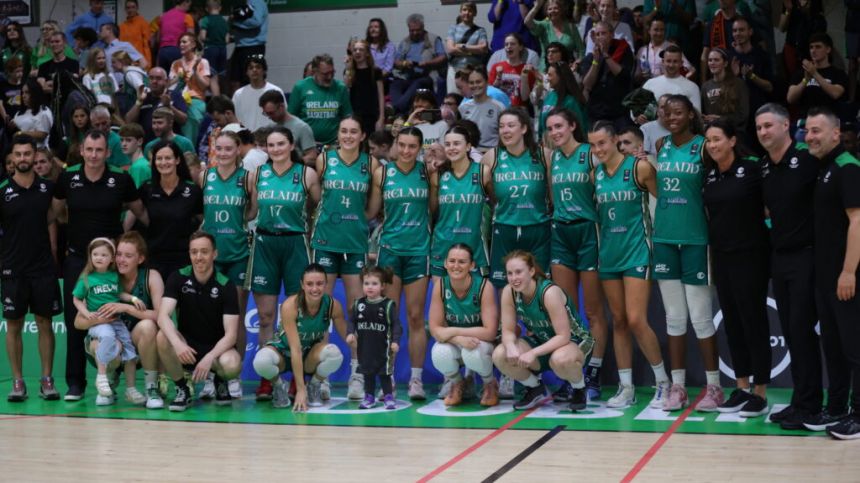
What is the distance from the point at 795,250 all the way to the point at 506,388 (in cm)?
251

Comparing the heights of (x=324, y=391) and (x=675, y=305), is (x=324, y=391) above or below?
below

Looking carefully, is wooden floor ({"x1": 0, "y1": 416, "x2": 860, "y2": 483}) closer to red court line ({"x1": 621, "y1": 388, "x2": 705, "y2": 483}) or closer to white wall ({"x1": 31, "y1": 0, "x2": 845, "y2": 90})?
red court line ({"x1": 621, "y1": 388, "x2": 705, "y2": 483})

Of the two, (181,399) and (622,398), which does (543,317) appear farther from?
(181,399)

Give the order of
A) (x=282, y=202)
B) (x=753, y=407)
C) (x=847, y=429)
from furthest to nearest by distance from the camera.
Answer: (x=282, y=202) < (x=753, y=407) < (x=847, y=429)

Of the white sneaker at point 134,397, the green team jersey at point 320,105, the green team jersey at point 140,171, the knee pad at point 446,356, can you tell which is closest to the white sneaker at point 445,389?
the knee pad at point 446,356

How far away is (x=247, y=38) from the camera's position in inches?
594

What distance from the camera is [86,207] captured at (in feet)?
29.5

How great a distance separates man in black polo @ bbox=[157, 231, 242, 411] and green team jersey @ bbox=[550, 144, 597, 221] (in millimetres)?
2591

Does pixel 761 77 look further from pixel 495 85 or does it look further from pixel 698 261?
pixel 698 261

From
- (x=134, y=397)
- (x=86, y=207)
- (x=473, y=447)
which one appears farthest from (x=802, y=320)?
(x=86, y=207)

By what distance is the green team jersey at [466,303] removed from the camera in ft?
27.5

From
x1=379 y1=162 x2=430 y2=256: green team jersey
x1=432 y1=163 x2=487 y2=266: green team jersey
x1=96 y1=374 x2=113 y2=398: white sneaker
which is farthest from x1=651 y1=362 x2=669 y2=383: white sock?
x1=96 y1=374 x2=113 y2=398: white sneaker

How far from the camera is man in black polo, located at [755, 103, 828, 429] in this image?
23.5ft

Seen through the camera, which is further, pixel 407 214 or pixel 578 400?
pixel 407 214
